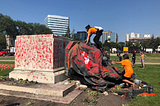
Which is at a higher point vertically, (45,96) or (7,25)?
(7,25)

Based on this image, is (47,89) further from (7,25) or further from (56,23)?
(56,23)

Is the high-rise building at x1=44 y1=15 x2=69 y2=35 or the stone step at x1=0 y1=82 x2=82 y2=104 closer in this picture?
the stone step at x1=0 y1=82 x2=82 y2=104

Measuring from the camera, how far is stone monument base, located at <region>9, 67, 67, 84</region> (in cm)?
620

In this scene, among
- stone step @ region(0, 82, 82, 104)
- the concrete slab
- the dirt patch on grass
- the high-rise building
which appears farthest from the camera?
the high-rise building

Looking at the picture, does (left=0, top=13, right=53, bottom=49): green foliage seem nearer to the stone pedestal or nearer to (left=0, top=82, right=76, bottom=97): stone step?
the stone pedestal

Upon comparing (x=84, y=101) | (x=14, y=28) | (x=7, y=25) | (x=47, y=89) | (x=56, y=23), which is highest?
(x=56, y=23)

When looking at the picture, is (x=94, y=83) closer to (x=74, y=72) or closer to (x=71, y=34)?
(x=74, y=72)

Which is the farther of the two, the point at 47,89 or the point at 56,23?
the point at 56,23

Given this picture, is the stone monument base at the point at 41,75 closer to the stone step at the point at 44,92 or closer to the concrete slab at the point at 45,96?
the stone step at the point at 44,92

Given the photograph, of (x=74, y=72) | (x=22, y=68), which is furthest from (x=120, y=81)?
(x=22, y=68)

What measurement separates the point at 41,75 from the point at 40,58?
936 millimetres

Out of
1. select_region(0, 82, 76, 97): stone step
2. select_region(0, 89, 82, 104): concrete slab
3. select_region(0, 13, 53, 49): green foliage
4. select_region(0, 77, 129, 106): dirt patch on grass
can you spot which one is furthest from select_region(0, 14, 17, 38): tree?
select_region(0, 77, 129, 106): dirt patch on grass

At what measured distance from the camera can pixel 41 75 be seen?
21.0 ft

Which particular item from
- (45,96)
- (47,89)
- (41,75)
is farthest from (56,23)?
(45,96)
